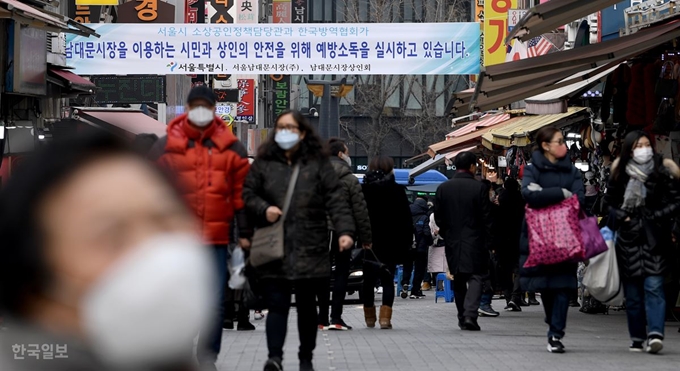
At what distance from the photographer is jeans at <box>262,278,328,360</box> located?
840cm

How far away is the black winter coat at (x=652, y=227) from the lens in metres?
10.3

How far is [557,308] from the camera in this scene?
10.4 m

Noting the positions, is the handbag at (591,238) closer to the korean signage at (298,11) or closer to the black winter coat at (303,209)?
the black winter coat at (303,209)

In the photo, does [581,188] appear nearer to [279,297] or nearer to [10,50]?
[279,297]

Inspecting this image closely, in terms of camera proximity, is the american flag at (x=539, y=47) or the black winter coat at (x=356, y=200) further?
the american flag at (x=539, y=47)

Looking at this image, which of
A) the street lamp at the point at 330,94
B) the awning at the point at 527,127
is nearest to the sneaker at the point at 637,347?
the awning at the point at 527,127

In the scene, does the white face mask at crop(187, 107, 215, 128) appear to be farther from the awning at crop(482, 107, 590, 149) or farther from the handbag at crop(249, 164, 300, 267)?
the awning at crop(482, 107, 590, 149)

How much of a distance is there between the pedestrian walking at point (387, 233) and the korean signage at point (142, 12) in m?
14.1

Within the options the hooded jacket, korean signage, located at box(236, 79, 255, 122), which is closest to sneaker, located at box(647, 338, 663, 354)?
the hooded jacket

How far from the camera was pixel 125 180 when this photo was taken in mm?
1760

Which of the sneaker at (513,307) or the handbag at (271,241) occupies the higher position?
the handbag at (271,241)

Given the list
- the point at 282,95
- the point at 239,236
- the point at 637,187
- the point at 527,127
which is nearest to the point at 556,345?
the point at 637,187

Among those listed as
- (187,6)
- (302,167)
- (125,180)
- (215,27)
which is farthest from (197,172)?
(187,6)

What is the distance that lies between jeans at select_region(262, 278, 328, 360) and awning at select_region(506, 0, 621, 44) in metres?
4.47
